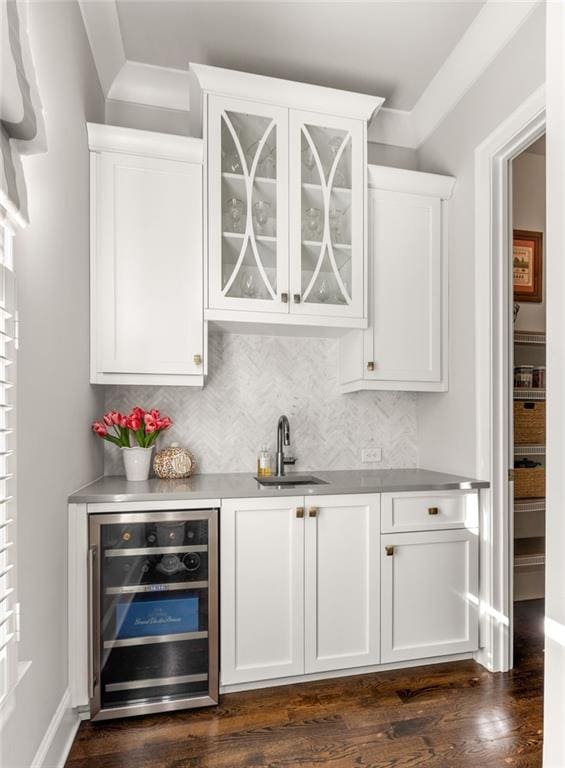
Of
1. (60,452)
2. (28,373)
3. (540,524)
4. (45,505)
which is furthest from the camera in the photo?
(540,524)

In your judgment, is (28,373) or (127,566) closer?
(28,373)

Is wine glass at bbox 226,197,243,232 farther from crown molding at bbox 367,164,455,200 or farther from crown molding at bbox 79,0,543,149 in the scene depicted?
crown molding at bbox 367,164,455,200

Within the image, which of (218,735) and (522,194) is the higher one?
(522,194)

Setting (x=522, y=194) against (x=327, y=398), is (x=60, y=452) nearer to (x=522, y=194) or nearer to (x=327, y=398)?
(x=327, y=398)

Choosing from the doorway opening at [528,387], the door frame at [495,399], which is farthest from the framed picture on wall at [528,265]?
the door frame at [495,399]

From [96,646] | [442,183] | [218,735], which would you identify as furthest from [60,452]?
[442,183]

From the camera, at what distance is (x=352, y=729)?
1807 mm

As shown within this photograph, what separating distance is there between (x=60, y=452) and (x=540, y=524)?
9.52 feet

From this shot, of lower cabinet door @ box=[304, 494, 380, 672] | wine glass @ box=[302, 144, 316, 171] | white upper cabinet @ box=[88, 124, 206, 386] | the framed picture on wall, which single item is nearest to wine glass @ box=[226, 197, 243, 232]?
white upper cabinet @ box=[88, 124, 206, 386]

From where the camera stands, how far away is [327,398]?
2.79 m

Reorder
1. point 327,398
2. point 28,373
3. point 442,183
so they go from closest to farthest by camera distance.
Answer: point 28,373 < point 442,183 < point 327,398

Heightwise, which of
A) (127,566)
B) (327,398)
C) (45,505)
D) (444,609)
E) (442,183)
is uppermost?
(442,183)

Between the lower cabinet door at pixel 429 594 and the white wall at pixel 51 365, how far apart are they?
1363mm

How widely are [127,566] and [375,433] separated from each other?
156cm
